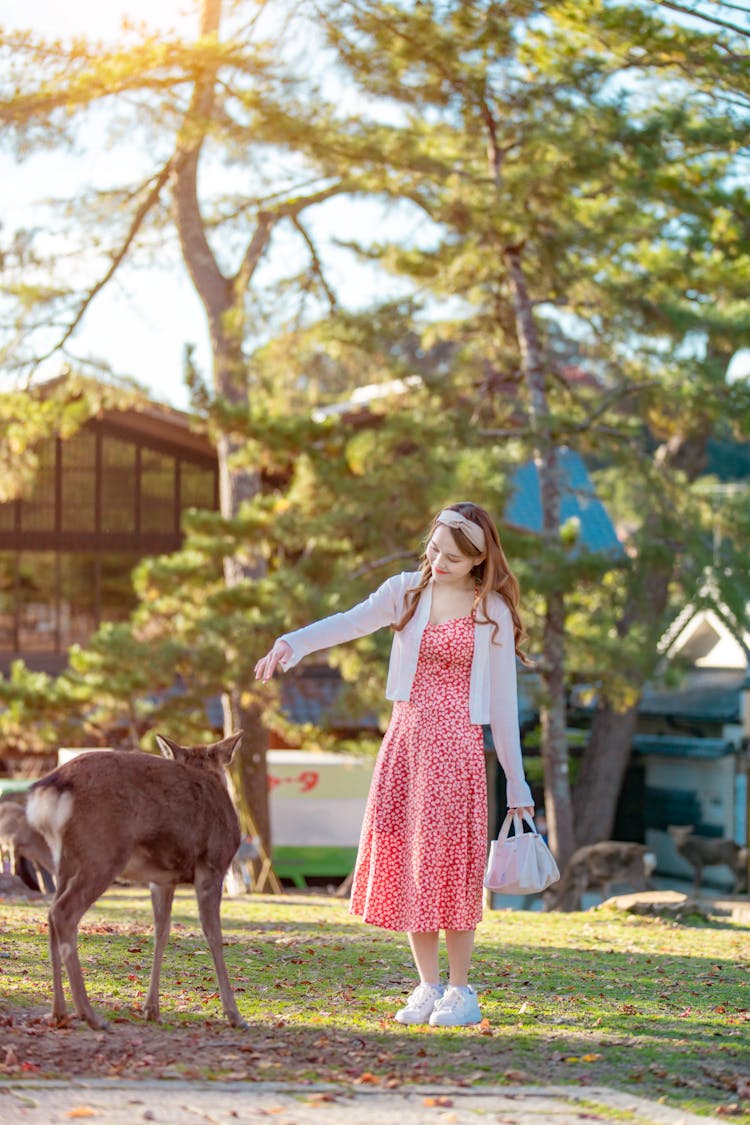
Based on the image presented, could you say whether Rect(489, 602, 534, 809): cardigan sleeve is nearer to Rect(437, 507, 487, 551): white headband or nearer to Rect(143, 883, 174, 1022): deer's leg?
Rect(437, 507, 487, 551): white headband

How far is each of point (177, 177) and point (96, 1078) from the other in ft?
54.8

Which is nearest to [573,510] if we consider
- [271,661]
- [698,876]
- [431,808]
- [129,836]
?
[698,876]

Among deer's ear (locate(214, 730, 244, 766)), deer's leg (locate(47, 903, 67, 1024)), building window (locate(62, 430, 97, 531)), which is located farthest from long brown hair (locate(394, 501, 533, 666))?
building window (locate(62, 430, 97, 531))

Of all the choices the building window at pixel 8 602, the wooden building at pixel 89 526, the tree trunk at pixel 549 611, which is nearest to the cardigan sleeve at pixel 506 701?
the tree trunk at pixel 549 611

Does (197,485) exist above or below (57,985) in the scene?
above

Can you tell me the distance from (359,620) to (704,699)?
2429 centimetres

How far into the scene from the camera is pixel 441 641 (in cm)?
587

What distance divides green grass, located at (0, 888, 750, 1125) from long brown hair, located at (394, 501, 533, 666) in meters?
1.44

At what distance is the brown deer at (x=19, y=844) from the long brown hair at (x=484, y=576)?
5.65m

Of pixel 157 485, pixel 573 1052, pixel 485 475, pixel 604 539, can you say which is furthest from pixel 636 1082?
pixel 604 539

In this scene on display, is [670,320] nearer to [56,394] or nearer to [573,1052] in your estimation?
[56,394]

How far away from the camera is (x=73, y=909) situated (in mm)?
5242

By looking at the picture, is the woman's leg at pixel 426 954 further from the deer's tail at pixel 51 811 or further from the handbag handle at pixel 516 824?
the deer's tail at pixel 51 811

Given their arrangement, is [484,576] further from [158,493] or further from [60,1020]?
[158,493]
